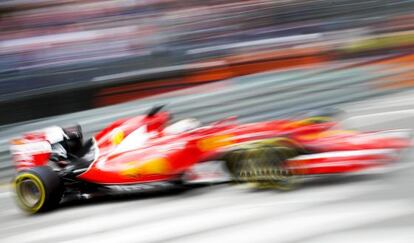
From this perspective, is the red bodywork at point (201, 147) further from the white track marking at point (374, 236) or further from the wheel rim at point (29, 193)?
the white track marking at point (374, 236)

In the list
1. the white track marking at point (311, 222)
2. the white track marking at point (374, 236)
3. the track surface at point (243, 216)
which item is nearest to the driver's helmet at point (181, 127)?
the track surface at point (243, 216)

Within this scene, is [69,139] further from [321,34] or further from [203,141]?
[321,34]

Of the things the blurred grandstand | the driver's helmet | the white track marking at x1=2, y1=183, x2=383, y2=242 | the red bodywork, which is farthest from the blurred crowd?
the white track marking at x1=2, y1=183, x2=383, y2=242

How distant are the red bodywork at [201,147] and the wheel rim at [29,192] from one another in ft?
0.89

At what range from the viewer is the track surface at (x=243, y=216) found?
13.6 ft

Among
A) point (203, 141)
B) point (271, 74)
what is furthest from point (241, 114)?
point (203, 141)

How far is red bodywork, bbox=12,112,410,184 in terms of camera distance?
500 centimetres

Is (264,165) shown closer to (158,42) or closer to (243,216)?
(243,216)

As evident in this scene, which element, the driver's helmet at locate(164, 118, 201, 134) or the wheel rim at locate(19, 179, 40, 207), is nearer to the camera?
the driver's helmet at locate(164, 118, 201, 134)

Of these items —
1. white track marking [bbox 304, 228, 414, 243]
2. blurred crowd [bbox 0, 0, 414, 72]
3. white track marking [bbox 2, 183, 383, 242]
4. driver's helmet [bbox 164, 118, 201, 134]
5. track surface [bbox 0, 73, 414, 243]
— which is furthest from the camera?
blurred crowd [bbox 0, 0, 414, 72]

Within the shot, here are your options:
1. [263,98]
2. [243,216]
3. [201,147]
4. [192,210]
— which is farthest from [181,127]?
[263,98]

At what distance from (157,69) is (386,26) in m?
3.29

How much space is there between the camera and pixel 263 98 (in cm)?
914

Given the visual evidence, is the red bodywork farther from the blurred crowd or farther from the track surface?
the blurred crowd
